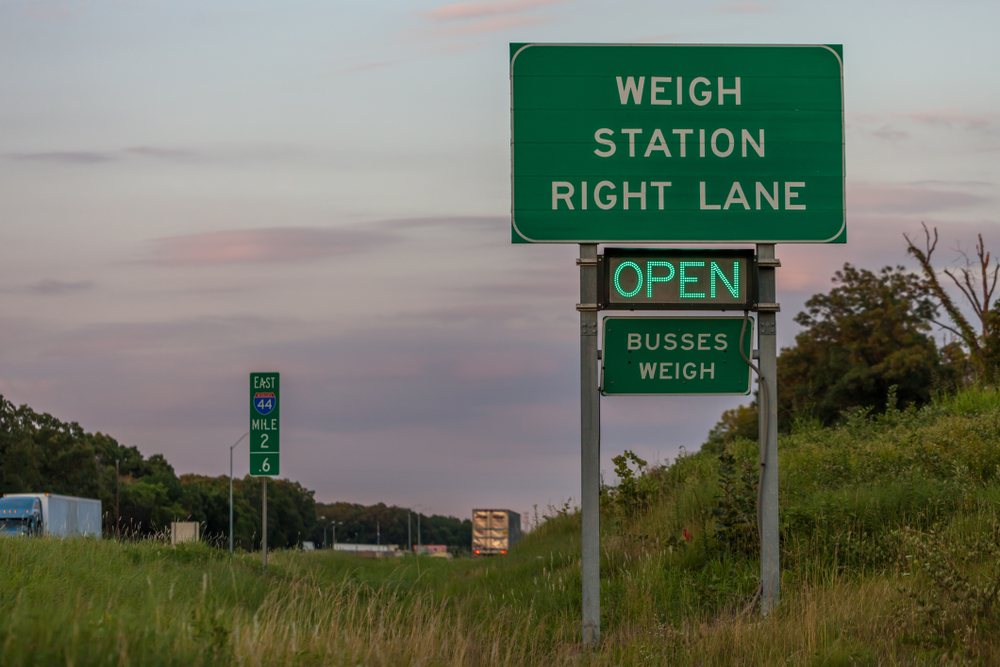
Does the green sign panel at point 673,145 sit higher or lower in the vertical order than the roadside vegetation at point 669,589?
higher

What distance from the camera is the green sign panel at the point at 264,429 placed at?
1888 centimetres

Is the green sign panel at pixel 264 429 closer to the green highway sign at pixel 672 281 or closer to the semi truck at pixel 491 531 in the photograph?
the green highway sign at pixel 672 281

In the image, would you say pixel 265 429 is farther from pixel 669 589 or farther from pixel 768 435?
pixel 768 435

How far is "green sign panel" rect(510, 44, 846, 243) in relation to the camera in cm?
1009

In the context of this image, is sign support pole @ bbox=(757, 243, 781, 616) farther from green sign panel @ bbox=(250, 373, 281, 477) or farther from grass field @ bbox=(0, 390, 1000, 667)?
green sign panel @ bbox=(250, 373, 281, 477)

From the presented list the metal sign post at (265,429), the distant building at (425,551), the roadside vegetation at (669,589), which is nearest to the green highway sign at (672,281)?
the roadside vegetation at (669,589)

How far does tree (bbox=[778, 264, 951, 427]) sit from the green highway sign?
3306cm

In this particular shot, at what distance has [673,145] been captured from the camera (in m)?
10.2

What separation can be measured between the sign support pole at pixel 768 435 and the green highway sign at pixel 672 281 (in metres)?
0.19

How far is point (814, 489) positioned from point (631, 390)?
532 cm

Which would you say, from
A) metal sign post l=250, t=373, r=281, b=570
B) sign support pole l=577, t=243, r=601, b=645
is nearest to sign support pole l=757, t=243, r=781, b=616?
sign support pole l=577, t=243, r=601, b=645

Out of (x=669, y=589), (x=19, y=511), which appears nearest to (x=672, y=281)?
(x=669, y=589)

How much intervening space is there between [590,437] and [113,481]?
288ft

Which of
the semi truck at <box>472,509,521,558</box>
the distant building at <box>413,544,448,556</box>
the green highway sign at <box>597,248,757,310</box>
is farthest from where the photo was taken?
the semi truck at <box>472,509,521,558</box>
